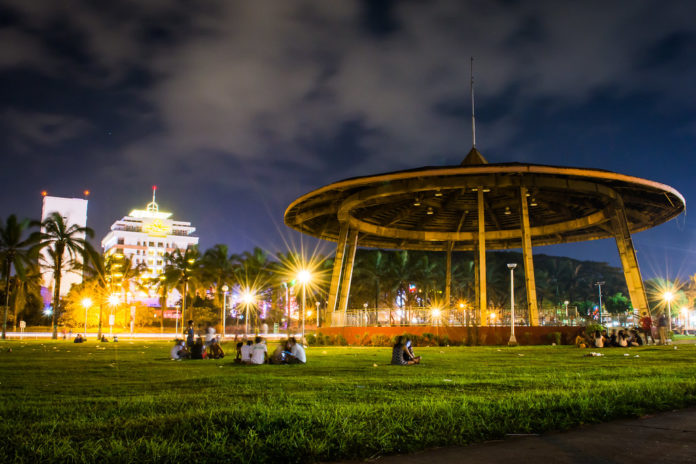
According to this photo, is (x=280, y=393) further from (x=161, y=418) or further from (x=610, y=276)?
(x=610, y=276)

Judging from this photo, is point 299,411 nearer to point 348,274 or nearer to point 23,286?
point 348,274

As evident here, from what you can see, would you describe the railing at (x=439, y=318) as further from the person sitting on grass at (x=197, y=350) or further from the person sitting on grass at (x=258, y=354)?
the person sitting on grass at (x=258, y=354)

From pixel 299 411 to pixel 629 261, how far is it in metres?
33.2

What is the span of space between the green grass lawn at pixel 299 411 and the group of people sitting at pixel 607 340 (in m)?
13.2

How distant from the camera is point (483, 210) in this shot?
3584 centimetres

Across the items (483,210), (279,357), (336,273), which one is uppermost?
(483,210)

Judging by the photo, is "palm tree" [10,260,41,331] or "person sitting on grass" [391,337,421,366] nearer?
"person sitting on grass" [391,337,421,366]

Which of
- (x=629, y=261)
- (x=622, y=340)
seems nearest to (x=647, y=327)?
(x=622, y=340)

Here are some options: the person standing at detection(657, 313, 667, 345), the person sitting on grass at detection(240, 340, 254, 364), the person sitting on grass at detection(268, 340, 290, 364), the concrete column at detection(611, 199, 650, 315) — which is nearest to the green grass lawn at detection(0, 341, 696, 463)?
the person sitting on grass at detection(268, 340, 290, 364)

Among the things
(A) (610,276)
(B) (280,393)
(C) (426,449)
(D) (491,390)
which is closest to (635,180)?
(D) (491,390)

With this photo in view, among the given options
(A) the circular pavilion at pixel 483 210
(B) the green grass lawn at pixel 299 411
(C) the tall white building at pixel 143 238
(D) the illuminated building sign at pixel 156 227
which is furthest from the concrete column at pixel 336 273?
(D) the illuminated building sign at pixel 156 227

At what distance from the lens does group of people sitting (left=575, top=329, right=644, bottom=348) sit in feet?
85.9

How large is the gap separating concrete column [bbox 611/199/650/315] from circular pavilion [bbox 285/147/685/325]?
0.06 meters

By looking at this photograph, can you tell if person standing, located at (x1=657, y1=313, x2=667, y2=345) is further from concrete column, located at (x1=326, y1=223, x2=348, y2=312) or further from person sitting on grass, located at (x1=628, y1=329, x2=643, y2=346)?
concrete column, located at (x1=326, y1=223, x2=348, y2=312)
